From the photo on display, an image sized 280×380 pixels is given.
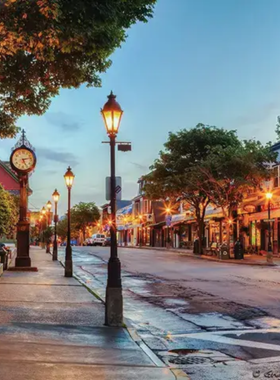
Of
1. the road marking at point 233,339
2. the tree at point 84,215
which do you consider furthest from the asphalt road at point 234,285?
the tree at point 84,215

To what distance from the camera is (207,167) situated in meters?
37.6

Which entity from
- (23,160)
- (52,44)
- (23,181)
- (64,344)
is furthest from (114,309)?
(23,160)

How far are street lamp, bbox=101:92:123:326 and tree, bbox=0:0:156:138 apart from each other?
1.08m

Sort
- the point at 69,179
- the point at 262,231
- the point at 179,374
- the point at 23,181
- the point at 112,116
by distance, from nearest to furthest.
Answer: the point at 179,374 < the point at 112,116 < the point at 69,179 < the point at 23,181 < the point at 262,231

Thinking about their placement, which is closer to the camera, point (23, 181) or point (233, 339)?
point (233, 339)

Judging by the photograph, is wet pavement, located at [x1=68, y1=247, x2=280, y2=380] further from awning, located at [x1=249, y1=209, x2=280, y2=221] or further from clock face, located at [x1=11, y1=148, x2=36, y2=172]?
awning, located at [x1=249, y1=209, x2=280, y2=221]

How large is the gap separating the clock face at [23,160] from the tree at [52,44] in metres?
9.87

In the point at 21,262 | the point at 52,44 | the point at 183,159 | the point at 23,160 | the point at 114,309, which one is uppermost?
the point at 183,159

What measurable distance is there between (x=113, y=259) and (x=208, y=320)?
8.99 feet

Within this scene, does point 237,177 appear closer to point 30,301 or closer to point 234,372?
point 30,301

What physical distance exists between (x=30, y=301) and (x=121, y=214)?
9221cm

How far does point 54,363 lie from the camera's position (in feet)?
21.4

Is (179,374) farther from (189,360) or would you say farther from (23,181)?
(23,181)

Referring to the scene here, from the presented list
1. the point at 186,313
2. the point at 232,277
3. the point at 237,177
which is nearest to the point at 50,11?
the point at 186,313
